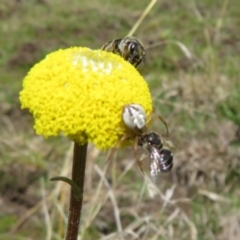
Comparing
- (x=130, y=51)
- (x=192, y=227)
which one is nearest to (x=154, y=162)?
(x=130, y=51)

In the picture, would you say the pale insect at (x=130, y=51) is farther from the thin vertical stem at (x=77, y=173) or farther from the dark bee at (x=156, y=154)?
the thin vertical stem at (x=77, y=173)

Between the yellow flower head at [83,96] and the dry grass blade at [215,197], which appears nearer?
the yellow flower head at [83,96]

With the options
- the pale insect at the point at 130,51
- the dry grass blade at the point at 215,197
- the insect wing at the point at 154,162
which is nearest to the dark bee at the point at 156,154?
the insect wing at the point at 154,162

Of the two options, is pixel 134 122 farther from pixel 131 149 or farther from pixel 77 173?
pixel 131 149

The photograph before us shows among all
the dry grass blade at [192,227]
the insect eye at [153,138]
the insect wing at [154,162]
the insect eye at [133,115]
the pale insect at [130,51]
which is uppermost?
the insect eye at [133,115]

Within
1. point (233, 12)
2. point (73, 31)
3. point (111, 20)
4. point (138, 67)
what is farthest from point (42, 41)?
point (138, 67)
